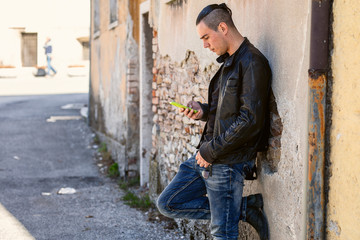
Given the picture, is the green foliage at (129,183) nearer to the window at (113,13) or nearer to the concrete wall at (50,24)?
the window at (113,13)

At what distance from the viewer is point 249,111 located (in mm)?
3256

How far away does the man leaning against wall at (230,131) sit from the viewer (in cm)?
328

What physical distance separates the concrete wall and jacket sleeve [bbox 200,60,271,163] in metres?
27.4

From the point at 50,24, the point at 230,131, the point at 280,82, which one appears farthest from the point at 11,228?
the point at 50,24

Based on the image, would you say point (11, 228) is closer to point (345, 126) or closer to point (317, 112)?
point (317, 112)

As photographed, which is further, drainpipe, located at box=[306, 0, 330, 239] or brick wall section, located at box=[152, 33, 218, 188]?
brick wall section, located at box=[152, 33, 218, 188]

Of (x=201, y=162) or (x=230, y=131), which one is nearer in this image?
(x=230, y=131)

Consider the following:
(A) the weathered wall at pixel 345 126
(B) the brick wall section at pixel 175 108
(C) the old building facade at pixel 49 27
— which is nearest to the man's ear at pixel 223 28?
(A) the weathered wall at pixel 345 126

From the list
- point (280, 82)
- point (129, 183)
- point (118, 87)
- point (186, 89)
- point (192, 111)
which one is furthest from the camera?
point (118, 87)

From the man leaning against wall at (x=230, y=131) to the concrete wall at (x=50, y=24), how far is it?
2706 centimetres

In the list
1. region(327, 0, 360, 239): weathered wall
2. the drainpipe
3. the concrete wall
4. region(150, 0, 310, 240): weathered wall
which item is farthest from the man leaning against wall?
the concrete wall

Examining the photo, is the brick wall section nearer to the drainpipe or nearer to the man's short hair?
the man's short hair

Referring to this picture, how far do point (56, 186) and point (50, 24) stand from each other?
23.7 metres

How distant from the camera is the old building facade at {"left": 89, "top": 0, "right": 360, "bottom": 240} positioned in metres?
3.06
